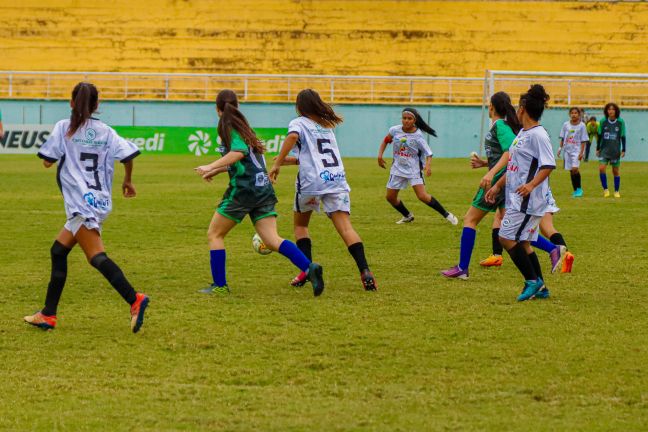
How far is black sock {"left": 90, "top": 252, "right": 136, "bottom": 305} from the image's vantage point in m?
7.27

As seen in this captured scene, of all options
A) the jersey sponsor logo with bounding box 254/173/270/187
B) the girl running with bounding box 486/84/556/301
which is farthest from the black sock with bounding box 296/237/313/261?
the girl running with bounding box 486/84/556/301

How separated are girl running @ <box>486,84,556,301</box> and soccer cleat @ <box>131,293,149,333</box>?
3045 millimetres

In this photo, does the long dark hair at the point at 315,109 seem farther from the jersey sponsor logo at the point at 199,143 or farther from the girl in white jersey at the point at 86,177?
the jersey sponsor logo at the point at 199,143

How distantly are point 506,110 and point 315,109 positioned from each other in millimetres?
2015

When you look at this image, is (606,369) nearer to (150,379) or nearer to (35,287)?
(150,379)

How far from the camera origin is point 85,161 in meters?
7.30

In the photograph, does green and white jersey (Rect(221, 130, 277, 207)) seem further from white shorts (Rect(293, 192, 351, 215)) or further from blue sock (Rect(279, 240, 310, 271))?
white shorts (Rect(293, 192, 351, 215))

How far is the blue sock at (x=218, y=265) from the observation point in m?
8.88

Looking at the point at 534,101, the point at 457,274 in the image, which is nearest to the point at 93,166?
the point at 534,101

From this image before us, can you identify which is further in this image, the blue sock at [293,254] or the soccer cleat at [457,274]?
the soccer cleat at [457,274]

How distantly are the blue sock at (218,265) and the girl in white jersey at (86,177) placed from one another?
5.24ft

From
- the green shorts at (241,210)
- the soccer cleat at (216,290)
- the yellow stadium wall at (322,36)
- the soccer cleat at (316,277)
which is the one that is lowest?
the soccer cleat at (216,290)

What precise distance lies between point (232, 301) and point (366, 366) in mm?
2564

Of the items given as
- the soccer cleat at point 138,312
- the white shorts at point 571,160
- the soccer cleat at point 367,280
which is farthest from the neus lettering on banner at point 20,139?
the soccer cleat at point 138,312
